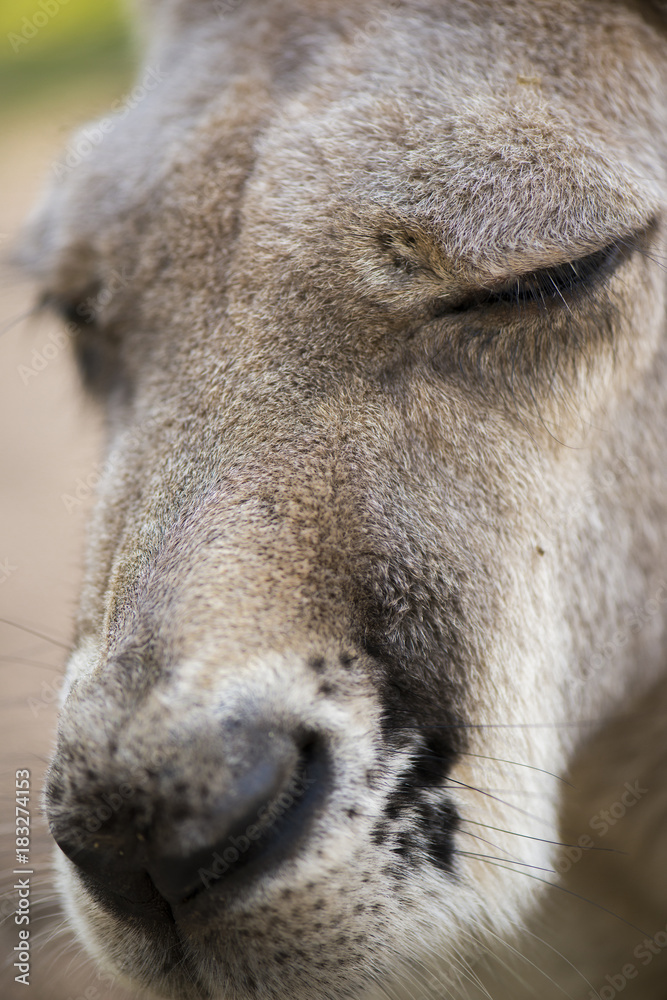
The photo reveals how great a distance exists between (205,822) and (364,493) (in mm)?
660

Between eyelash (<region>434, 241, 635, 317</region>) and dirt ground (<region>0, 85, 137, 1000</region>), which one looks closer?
eyelash (<region>434, 241, 635, 317</region>)

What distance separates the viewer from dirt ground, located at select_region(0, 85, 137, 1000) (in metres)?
2.22

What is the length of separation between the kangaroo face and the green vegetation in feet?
5.45

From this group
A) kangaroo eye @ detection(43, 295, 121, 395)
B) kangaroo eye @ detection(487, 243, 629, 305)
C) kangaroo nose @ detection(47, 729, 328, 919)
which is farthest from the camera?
kangaroo eye @ detection(43, 295, 121, 395)

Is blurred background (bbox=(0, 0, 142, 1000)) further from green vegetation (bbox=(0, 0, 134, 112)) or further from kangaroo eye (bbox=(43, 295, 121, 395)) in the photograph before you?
kangaroo eye (bbox=(43, 295, 121, 395))

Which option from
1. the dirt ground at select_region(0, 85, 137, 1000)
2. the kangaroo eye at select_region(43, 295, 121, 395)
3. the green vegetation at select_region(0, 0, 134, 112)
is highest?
the green vegetation at select_region(0, 0, 134, 112)

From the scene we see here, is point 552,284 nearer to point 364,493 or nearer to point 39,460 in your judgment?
point 364,493

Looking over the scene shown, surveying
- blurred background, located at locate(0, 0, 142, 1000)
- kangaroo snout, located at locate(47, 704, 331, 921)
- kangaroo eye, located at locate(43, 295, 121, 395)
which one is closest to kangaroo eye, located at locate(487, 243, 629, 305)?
kangaroo snout, located at locate(47, 704, 331, 921)

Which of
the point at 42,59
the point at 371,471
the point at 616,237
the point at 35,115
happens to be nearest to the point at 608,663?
the point at 371,471

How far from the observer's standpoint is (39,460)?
500 cm

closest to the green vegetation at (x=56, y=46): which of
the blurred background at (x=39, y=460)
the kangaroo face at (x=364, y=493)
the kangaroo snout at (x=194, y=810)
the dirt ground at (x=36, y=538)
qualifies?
the blurred background at (x=39, y=460)

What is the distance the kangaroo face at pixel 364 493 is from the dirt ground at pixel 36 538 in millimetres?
664

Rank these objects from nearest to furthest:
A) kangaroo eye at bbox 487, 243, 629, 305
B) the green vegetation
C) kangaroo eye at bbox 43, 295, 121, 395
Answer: kangaroo eye at bbox 487, 243, 629, 305 < kangaroo eye at bbox 43, 295, 121, 395 < the green vegetation

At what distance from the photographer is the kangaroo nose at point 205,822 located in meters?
Result: 1.24
